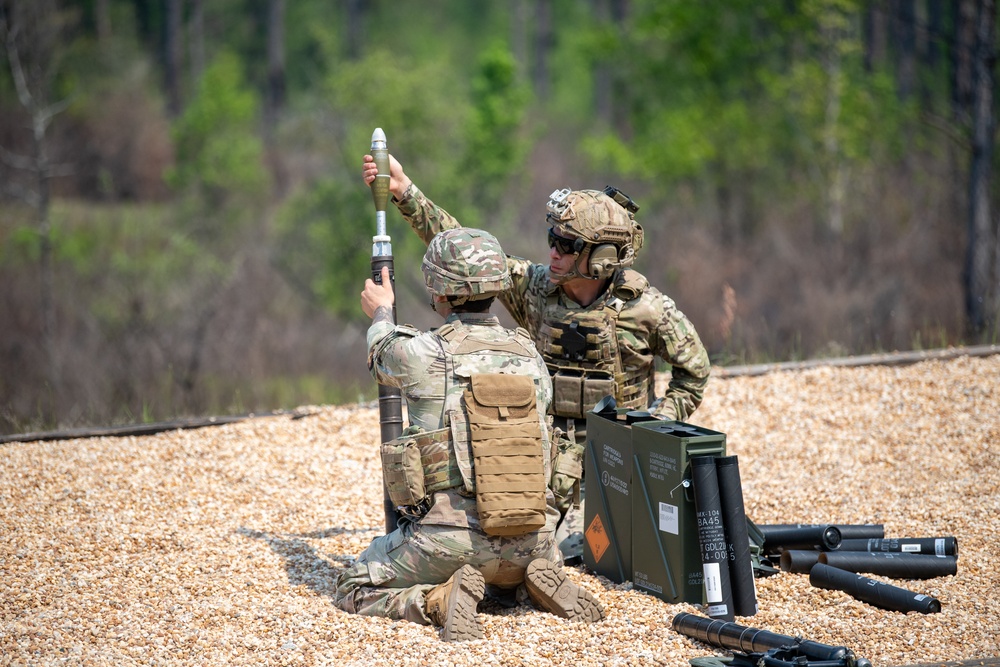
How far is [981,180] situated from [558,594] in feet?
30.2

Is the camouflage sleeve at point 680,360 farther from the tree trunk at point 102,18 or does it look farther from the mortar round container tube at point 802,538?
the tree trunk at point 102,18

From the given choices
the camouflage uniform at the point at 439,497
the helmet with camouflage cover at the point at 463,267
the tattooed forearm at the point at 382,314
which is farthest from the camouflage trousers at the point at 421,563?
the helmet with camouflage cover at the point at 463,267

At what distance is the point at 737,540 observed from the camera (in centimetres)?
495

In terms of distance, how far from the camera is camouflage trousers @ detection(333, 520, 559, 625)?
188 inches

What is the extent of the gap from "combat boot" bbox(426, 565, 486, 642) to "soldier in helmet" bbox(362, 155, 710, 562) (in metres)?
1.16

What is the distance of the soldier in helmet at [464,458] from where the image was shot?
4730 millimetres

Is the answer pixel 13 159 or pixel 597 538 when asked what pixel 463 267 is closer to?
pixel 597 538

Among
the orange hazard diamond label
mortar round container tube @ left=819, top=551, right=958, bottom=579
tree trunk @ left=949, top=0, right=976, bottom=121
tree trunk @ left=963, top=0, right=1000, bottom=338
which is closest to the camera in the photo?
mortar round container tube @ left=819, top=551, right=958, bottom=579

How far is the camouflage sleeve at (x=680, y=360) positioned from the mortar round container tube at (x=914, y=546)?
A: 1149 mm

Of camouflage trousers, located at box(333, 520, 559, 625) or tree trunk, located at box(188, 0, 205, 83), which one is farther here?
tree trunk, located at box(188, 0, 205, 83)

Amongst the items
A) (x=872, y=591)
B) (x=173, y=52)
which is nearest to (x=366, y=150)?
(x=173, y=52)

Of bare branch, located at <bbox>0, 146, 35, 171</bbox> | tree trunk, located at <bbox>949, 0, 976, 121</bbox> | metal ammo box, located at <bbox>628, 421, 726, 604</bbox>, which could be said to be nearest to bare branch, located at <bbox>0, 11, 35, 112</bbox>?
bare branch, located at <bbox>0, 146, 35, 171</bbox>

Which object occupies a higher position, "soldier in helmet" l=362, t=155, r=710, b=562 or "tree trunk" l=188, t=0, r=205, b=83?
"tree trunk" l=188, t=0, r=205, b=83

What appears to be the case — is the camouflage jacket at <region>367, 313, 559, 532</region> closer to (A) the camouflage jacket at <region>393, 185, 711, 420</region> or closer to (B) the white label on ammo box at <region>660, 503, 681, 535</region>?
(B) the white label on ammo box at <region>660, 503, 681, 535</region>
